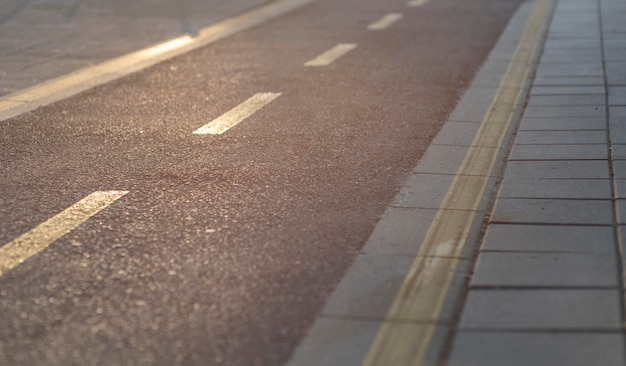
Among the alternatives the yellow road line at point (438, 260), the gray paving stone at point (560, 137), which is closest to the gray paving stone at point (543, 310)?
the yellow road line at point (438, 260)

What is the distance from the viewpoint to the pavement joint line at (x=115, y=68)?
9703 millimetres

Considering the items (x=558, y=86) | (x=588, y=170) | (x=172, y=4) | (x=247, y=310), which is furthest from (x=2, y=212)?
(x=172, y=4)

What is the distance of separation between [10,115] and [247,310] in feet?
17.6

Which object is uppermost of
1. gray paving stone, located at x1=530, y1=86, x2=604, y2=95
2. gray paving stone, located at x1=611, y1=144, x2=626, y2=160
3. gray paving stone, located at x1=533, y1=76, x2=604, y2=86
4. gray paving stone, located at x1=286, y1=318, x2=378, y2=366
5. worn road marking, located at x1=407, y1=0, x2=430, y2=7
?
gray paving stone, located at x1=286, y1=318, x2=378, y2=366

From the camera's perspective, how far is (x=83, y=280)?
480 centimetres

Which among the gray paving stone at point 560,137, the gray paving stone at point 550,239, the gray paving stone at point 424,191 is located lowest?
the gray paving stone at point 560,137

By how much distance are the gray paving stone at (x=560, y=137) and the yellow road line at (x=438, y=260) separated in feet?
0.65

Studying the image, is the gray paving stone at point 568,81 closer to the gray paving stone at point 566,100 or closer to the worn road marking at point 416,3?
the gray paving stone at point 566,100

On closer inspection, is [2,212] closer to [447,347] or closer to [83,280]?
[83,280]

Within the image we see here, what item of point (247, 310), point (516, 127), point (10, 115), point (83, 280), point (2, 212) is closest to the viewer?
point (247, 310)

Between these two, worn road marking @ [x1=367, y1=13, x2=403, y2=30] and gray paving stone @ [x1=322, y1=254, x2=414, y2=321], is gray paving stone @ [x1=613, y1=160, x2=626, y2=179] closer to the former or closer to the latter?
gray paving stone @ [x1=322, y1=254, x2=414, y2=321]

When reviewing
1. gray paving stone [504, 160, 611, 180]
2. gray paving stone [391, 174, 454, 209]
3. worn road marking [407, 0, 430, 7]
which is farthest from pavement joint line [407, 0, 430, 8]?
A: gray paving stone [391, 174, 454, 209]

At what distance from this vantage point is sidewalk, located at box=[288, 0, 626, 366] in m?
3.91

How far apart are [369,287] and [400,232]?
2.91 feet
